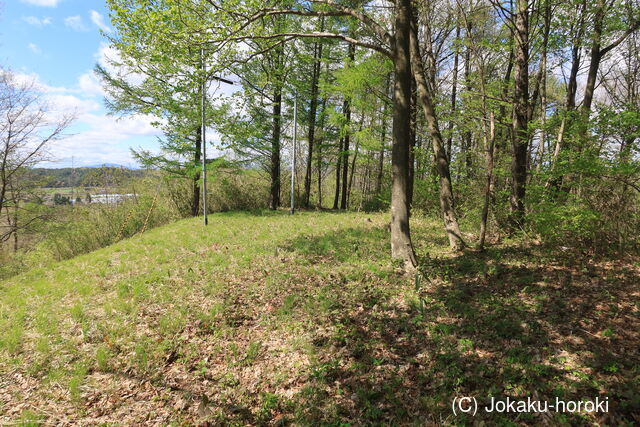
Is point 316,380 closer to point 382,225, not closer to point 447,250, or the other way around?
point 447,250

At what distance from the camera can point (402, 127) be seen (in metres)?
6.59

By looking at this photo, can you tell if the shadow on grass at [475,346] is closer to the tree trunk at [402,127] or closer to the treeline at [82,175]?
the tree trunk at [402,127]

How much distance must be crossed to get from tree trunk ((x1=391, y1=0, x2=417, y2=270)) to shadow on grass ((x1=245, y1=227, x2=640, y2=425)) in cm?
96

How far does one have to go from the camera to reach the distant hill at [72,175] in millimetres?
15594

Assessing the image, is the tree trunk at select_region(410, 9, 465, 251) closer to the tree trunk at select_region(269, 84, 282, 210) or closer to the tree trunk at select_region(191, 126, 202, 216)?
the tree trunk at select_region(269, 84, 282, 210)

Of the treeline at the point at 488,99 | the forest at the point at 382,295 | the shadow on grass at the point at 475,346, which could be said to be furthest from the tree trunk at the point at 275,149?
the shadow on grass at the point at 475,346

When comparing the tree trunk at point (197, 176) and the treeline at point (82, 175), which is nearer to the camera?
the treeline at point (82, 175)

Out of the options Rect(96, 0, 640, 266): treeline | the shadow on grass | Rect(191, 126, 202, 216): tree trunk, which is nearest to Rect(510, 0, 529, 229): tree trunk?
Rect(96, 0, 640, 266): treeline

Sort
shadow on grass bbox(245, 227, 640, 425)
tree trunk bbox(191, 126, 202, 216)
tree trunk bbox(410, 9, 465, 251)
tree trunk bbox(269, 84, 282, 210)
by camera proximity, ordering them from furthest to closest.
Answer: tree trunk bbox(269, 84, 282, 210) < tree trunk bbox(191, 126, 202, 216) < tree trunk bbox(410, 9, 465, 251) < shadow on grass bbox(245, 227, 640, 425)

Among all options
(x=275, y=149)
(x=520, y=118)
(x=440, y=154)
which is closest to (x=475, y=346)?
(x=440, y=154)

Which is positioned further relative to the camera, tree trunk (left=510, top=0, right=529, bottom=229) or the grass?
tree trunk (left=510, top=0, right=529, bottom=229)

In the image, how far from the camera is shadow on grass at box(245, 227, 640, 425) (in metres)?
3.05

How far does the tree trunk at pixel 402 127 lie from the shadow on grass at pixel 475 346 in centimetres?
96

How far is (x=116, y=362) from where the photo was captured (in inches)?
167
